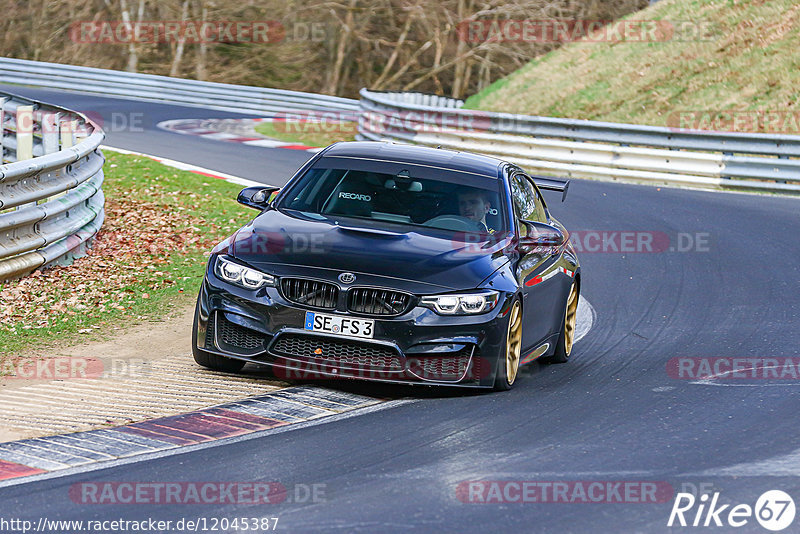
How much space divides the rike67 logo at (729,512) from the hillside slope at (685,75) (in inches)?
846

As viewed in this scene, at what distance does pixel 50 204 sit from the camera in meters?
11.4

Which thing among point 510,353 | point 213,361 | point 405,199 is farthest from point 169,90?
point 510,353

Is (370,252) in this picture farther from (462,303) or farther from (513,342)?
(513,342)

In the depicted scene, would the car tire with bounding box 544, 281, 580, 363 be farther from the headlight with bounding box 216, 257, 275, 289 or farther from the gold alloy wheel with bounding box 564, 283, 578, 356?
the headlight with bounding box 216, 257, 275, 289

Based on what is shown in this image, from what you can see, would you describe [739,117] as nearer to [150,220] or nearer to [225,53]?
[150,220]

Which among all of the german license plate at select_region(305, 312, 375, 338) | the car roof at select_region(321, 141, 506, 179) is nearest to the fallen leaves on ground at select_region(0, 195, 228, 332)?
the car roof at select_region(321, 141, 506, 179)

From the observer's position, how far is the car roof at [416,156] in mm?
9219

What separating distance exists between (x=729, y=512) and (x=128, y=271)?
25.2 feet

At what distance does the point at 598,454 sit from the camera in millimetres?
6551

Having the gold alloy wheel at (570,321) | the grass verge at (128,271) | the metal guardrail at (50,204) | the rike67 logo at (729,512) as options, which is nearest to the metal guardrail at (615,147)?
the grass verge at (128,271)

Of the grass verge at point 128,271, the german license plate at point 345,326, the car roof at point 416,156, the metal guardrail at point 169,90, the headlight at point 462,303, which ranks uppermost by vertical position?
the car roof at point 416,156

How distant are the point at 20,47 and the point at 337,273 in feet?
153

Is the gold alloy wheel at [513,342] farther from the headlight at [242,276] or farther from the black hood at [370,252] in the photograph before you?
the headlight at [242,276]

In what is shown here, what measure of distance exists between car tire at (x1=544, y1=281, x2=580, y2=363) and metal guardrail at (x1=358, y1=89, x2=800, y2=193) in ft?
Result: 40.0
